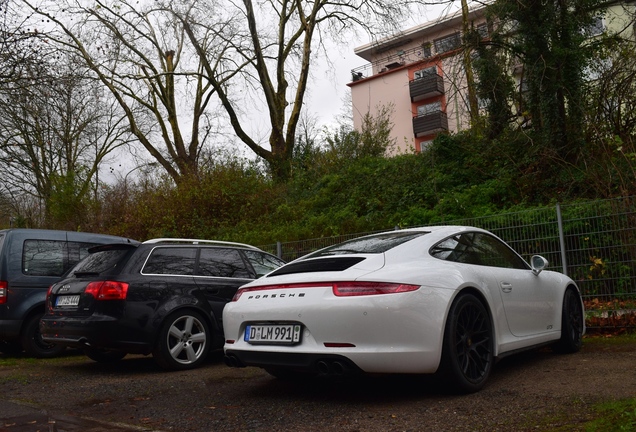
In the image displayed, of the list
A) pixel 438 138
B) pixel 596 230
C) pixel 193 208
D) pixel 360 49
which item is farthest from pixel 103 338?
pixel 360 49

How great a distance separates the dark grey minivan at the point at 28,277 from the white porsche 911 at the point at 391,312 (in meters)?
3.73

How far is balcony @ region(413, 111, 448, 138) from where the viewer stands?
38062 mm

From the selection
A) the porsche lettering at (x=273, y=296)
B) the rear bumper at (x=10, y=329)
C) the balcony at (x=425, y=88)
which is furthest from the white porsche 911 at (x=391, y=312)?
the balcony at (x=425, y=88)

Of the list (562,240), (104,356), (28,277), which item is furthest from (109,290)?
(562,240)

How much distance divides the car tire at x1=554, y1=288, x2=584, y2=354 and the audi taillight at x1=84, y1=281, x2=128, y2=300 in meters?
4.73

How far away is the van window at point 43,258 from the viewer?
8.36m

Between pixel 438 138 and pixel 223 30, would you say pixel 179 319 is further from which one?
pixel 223 30

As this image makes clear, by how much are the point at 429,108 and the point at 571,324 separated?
110ft

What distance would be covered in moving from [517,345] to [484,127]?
39.1 feet

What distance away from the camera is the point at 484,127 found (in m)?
16.2

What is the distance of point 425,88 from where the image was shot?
39.2m

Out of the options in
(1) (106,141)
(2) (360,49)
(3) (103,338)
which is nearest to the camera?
(3) (103,338)

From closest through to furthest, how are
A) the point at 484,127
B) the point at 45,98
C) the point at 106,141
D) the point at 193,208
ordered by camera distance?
the point at 45,98, the point at 484,127, the point at 193,208, the point at 106,141

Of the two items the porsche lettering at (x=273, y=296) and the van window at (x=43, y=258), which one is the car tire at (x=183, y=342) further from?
the van window at (x=43, y=258)
